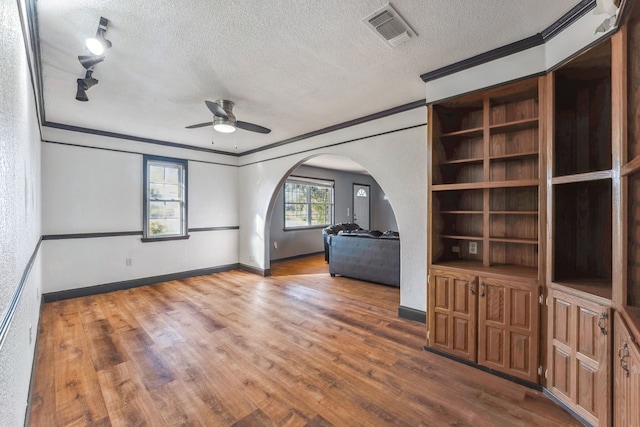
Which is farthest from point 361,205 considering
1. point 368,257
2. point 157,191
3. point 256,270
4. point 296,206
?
point 157,191

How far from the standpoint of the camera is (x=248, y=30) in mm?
2018

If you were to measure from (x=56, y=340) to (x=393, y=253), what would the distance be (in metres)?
4.38

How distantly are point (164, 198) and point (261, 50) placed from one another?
4020 millimetres

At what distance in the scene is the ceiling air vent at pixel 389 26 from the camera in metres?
1.86

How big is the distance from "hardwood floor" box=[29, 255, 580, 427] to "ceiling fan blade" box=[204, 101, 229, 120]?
238cm

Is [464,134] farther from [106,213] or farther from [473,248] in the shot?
[106,213]

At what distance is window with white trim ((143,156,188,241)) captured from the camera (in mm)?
5020

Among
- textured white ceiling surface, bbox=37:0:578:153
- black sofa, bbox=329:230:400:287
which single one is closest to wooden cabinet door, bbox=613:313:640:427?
textured white ceiling surface, bbox=37:0:578:153

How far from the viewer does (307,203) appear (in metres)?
8.05

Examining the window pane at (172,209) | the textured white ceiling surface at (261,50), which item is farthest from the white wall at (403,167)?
the window pane at (172,209)

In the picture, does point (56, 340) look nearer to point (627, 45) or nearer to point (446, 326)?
point (446, 326)

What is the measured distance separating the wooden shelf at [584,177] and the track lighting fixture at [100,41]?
3.27 m

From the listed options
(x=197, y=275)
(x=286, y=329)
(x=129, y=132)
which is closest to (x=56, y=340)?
(x=286, y=329)

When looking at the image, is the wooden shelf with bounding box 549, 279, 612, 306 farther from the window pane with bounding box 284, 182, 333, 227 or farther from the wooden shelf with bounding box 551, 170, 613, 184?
the window pane with bounding box 284, 182, 333, 227
